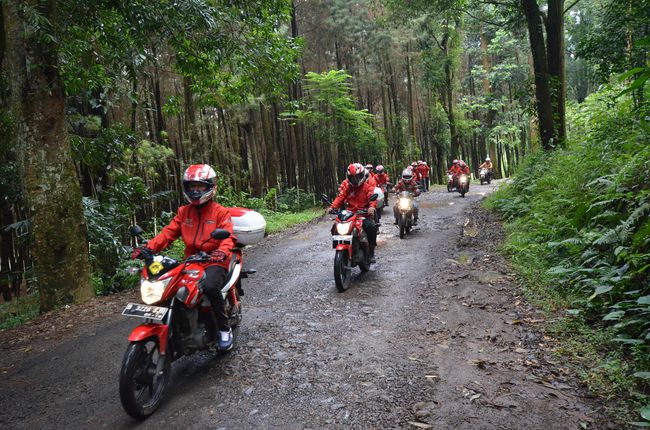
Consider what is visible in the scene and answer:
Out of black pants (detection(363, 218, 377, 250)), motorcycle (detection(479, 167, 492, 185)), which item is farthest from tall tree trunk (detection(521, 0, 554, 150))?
motorcycle (detection(479, 167, 492, 185))

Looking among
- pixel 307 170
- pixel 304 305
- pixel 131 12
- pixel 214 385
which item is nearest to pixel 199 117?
pixel 307 170

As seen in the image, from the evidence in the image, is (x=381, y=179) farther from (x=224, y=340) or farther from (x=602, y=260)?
(x=224, y=340)

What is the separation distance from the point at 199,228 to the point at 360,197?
13.5ft

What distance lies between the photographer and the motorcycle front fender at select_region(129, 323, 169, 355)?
365cm

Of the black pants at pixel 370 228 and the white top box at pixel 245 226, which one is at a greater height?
the white top box at pixel 245 226

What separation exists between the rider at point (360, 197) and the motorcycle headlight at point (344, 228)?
29.4 inches

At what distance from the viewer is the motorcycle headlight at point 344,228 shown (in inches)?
291

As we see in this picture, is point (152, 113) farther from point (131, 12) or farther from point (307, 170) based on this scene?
point (131, 12)

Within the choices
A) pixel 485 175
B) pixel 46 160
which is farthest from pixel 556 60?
pixel 485 175

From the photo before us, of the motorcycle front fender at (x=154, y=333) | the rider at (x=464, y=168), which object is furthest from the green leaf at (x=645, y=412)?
the rider at (x=464, y=168)

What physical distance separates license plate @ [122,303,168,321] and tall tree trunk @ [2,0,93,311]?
4.07m

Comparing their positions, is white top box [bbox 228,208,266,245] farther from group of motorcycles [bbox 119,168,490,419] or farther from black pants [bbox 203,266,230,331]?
black pants [bbox 203,266,230,331]

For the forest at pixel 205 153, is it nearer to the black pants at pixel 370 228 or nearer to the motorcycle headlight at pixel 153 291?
the black pants at pixel 370 228

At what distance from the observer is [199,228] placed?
481 cm
